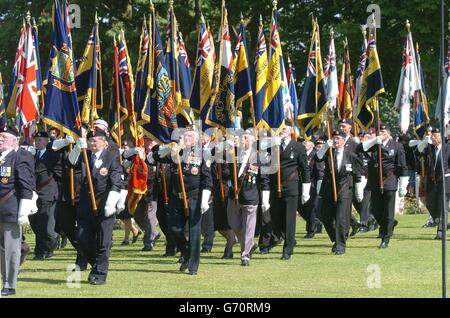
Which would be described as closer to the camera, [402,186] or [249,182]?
[249,182]

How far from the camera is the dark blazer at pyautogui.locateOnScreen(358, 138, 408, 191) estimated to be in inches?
772

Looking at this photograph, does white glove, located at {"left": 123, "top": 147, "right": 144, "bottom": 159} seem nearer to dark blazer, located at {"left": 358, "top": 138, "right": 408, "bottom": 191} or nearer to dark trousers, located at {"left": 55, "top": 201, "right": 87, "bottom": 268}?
dark trousers, located at {"left": 55, "top": 201, "right": 87, "bottom": 268}

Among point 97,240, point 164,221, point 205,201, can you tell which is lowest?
point 164,221

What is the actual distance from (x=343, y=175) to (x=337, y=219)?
819mm

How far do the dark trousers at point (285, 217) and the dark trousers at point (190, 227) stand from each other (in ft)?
7.69

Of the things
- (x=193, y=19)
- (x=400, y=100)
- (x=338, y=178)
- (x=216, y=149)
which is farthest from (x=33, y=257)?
(x=193, y=19)

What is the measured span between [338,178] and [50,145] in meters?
4.77

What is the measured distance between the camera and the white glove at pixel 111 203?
13594 mm

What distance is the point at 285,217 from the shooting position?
17.3 meters

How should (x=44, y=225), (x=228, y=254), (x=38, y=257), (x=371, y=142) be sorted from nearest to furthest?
(x=228, y=254)
(x=38, y=257)
(x=44, y=225)
(x=371, y=142)

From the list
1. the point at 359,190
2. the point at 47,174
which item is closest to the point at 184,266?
the point at 47,174

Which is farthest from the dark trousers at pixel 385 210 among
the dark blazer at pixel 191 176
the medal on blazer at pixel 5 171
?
the medal on blazer at pixel 5 171

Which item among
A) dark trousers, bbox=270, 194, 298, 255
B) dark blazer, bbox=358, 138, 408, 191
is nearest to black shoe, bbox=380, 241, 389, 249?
dark blazer, bbox=358, 138, 408, 191

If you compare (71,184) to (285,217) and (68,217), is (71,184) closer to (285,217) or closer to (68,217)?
(68,217)
